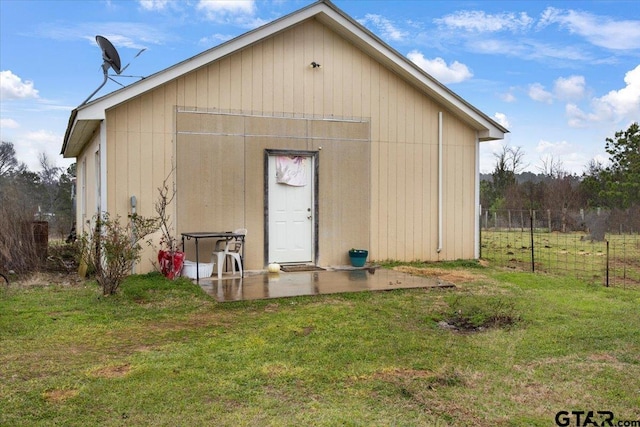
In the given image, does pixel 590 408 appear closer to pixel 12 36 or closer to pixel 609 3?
Answer: pixel 609 3

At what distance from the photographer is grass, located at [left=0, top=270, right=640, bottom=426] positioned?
10.6ft

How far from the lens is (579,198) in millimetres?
26703

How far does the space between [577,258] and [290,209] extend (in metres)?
6.86

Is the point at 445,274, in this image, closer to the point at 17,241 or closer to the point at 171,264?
the point at 171,264

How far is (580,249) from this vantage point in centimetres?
1387

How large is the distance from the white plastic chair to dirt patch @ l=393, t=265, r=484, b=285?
278cm

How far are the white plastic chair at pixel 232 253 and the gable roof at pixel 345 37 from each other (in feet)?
8.63

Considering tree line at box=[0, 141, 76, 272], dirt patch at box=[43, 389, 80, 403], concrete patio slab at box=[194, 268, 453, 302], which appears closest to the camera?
dirt patch at box=[43, 389, 80, 403]

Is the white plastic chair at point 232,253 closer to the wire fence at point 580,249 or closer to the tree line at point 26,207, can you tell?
the tree line at point 26,207

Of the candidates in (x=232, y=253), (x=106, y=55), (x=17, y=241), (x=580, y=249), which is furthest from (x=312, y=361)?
(x=580, y=249)

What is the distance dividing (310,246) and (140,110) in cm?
367

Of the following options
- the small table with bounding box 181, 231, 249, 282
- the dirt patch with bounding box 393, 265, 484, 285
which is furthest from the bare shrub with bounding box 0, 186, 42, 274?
the dirt patch with bounding box 393, 265, 484, 285

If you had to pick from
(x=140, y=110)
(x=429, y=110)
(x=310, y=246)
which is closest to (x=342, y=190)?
(x=310, y=246)

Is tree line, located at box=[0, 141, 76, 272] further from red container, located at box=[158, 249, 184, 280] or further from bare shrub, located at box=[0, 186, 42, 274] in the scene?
red container, located at box=[158, 249, 184, 280]
